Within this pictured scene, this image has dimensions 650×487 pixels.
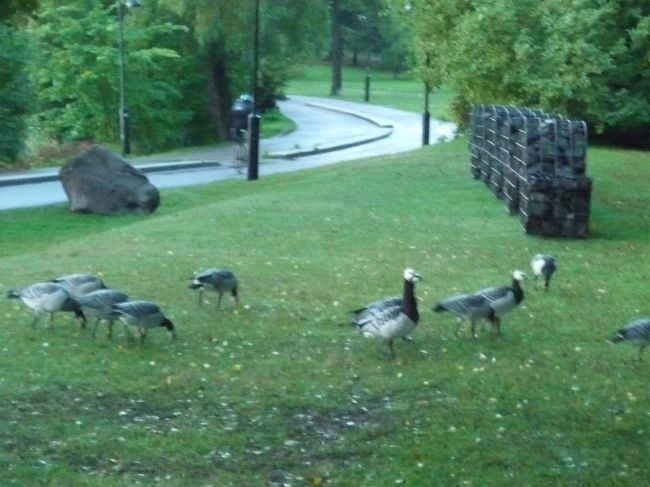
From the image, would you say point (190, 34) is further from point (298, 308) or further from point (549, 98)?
point (298, 308)

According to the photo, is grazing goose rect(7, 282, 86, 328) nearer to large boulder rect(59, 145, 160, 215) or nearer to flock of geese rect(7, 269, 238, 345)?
flock of geese rect(7, 269, 238, 345)

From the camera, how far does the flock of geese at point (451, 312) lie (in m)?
10.2

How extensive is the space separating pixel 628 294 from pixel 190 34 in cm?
3598

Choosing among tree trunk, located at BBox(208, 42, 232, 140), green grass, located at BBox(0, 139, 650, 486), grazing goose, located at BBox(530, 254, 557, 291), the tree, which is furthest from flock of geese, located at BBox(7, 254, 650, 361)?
tree trunk, located at BBox(208, 42, 232, 140)

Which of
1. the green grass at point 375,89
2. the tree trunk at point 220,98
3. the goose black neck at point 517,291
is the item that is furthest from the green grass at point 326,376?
the green grass at point 375,89

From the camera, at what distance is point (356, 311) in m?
11.2

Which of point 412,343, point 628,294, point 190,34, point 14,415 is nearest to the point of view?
point 14,415

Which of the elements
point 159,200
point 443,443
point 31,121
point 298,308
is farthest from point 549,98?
point 443,443

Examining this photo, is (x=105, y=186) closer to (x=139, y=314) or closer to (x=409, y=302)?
(x=139, y=314)

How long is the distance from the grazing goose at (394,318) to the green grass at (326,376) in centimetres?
22

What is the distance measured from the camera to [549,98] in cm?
3322

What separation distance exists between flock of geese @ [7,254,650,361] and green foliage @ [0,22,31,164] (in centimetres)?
2376

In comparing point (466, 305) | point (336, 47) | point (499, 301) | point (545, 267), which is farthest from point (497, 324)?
point (336, 47)

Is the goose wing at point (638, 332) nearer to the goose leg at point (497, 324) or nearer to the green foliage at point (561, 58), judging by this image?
the goose leg at point (497, 324)
